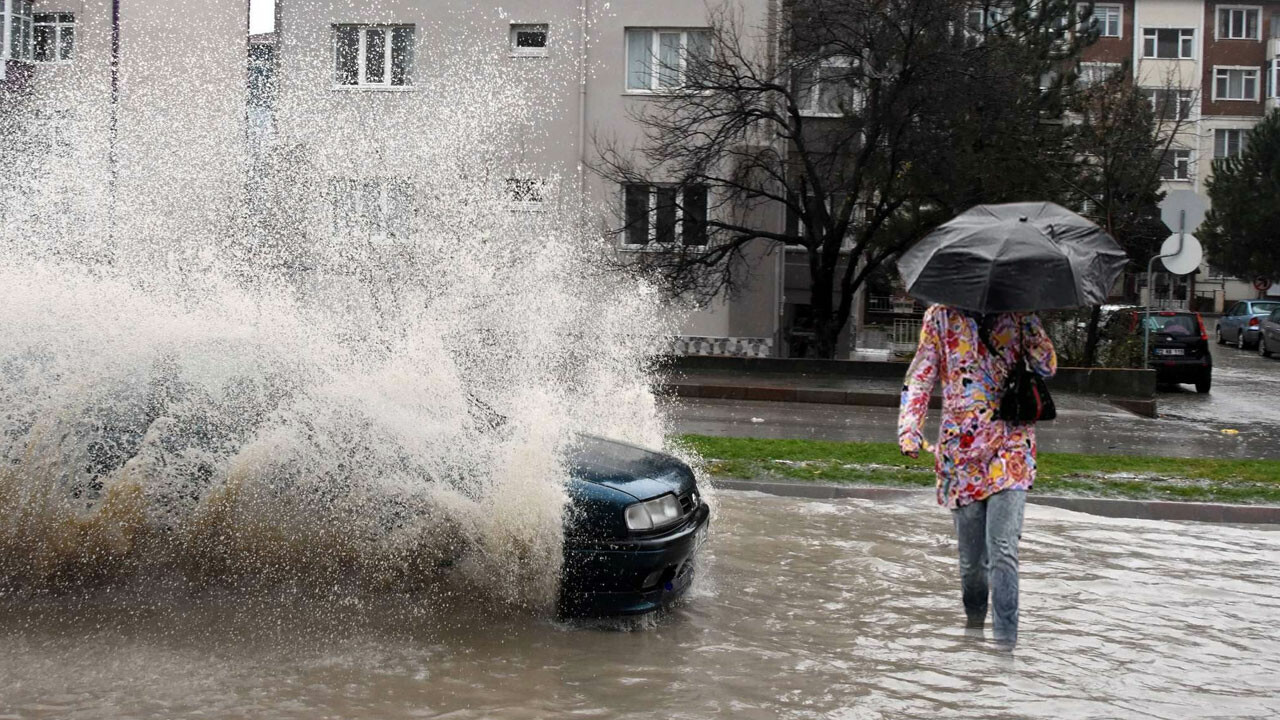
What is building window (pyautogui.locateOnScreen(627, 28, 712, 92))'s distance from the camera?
27.2 m

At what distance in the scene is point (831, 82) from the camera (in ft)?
77.6

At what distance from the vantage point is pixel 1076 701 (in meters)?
5.10

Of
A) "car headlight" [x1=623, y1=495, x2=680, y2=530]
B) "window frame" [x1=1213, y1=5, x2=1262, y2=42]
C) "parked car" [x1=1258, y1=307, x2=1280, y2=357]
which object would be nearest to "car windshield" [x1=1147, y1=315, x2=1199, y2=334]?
"parked car" [x1=1258, y1=307, x2=1280, y2=357]

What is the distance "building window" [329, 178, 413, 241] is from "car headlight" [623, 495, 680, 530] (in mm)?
11797

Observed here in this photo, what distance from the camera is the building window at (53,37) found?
26.8 metres

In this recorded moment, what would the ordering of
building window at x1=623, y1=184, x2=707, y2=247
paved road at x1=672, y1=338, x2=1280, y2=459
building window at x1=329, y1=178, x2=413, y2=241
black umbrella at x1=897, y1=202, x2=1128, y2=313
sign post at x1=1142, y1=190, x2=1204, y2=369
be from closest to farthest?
black umbrella at x1=897, y1=202, x2=1128, y2=313 < paved road at x1=672, y1=338, x2=1280, y2=459 < building window at x1=329, y1=178, x2=413, y2=241 < sign post at x1=1142, y1=190, x2=1204, y2=369 < building window at x1=623, y1=184, x2=707, y2=247

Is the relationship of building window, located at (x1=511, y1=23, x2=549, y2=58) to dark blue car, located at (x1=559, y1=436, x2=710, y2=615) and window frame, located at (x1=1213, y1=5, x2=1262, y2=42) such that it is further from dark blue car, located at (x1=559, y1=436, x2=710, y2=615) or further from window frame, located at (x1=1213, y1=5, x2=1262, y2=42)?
window frame, located at (x1=1213, y1=5, x2=1262, y2=42)

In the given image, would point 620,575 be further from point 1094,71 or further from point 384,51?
point 1094,71

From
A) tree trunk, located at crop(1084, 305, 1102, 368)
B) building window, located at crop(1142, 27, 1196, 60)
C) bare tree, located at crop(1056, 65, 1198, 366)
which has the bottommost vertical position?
tree trunk, located at crop(1084, 305, 1102, 368)

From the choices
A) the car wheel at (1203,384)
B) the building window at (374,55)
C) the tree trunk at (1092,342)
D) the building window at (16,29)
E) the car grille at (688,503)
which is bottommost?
the car wheel at (1203,384)

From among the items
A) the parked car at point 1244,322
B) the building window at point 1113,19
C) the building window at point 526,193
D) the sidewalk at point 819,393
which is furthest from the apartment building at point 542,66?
the building window at point 1113,19

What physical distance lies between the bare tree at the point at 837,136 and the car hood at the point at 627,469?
17.4 m

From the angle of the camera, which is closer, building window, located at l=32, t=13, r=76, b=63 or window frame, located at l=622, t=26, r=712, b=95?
building window, located at l=32, t=13, r=76, b=63

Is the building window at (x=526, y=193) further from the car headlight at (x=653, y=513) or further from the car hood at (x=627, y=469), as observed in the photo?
the car headlight at (x=653, y=513)
